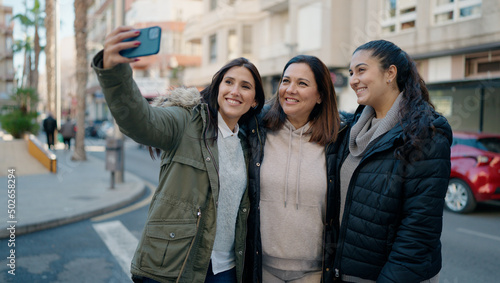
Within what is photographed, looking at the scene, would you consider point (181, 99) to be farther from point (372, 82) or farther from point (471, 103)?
point (471, 103)

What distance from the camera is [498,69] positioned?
11.8 meters

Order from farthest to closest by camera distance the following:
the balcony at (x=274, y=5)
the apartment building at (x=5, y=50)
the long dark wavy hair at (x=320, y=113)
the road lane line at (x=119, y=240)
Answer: the apartment building at (x=5, y=50) < the balcony at (x=274, y=5) < the road lane line at (x=119, y=240) < the long dark wavy hair at (x=320, y=113)

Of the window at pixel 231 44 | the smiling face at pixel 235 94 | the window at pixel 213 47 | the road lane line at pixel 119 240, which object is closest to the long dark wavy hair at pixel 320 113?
the smiling face at pixel 235 94

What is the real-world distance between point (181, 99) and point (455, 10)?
1343cm

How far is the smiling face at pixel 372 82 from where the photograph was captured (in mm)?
2088

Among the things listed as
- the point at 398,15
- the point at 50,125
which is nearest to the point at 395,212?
the point at 398,15

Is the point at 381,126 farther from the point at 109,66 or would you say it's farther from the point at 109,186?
the point at 109,186

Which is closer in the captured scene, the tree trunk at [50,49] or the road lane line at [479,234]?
the road lane line at [479,234]

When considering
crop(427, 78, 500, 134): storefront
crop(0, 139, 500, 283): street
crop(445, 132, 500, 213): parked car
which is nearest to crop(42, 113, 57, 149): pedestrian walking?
crop(0, 139, 500, 283): street

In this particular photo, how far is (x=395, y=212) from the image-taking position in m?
1.88

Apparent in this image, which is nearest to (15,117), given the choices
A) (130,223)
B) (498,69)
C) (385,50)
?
(130,223)

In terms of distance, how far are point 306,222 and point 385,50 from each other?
1036 millimetres

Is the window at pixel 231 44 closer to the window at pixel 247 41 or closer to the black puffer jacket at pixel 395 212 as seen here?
the window at pixel 247 41

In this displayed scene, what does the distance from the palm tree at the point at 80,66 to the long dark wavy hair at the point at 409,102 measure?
14497 mm
